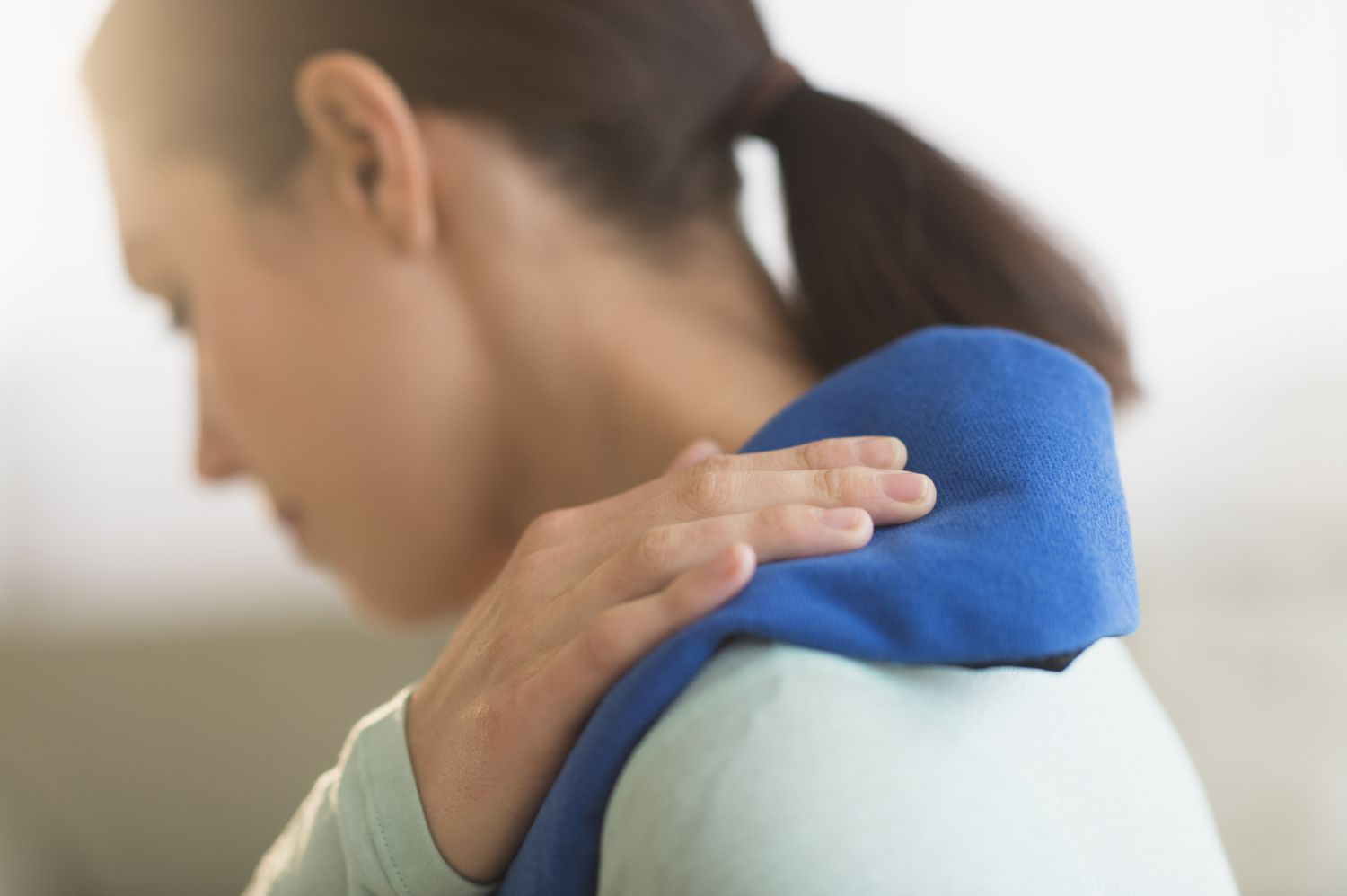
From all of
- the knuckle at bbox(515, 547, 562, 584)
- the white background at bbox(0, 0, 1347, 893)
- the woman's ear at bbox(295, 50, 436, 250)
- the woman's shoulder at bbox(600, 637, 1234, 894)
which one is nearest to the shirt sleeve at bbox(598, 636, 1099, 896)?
the woman's shoulder at bbox(600, 637, 1234, 894)

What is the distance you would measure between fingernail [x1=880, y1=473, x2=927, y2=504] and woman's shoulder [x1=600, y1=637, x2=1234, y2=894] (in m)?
0.06

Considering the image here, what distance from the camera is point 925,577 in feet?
1.04

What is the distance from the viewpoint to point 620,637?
33 centimetres

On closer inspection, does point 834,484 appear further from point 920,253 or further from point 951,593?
point 920,253

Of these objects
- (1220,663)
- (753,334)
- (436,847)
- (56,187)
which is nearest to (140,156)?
(753,334)

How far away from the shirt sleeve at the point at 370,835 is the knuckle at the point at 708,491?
15 centimetres

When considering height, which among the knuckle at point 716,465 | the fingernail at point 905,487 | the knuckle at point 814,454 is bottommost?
the fingernail at point 905,487

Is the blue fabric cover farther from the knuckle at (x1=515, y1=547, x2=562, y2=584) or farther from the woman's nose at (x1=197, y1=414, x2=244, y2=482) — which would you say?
the woman's nose at (x1=197, y1=414, x2=244, y2=482)

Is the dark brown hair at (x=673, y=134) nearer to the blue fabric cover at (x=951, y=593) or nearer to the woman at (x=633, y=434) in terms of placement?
the woman at (x=633, y=434)

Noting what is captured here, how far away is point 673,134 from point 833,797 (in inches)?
19.0

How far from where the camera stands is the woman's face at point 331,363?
0.70 m

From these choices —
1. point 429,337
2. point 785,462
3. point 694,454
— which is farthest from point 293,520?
point 785,462

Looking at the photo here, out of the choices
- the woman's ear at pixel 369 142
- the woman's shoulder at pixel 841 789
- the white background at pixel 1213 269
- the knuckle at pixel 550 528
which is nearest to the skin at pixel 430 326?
the woman's ear at pixel 369 142

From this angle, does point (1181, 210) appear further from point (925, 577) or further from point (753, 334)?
point (925, 577)
